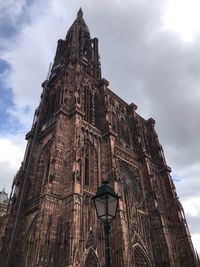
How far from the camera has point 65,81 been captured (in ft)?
94.0

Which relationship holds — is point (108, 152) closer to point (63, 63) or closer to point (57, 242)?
point (57, 242)

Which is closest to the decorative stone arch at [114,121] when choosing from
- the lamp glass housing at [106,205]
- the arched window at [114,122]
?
the arched window at [114,122]

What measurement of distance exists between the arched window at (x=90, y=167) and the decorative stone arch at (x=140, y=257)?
6167 millimetres

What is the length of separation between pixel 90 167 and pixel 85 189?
125 inches

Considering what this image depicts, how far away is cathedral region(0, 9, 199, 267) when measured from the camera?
17.4 metres

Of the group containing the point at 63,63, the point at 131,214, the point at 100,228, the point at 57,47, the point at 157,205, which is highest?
the point at 57,47

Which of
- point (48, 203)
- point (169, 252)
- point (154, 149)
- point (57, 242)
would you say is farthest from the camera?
point (154, 149)

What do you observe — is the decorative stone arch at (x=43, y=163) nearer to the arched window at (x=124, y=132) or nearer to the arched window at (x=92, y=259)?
the arched window at (x=92, y=259)

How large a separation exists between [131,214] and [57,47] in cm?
2998

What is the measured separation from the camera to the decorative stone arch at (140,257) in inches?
814

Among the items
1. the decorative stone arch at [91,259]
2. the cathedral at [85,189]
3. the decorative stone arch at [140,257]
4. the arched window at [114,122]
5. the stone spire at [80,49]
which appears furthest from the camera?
the stone spire at [80,49]

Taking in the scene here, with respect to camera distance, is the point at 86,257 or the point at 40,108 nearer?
the point at 86,257

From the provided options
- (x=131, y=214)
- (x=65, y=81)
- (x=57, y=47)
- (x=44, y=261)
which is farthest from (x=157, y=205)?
(x=57, y=47)

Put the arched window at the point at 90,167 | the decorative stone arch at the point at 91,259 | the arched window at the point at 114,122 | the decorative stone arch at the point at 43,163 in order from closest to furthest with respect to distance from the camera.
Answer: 1. the decorative stone arch at the point at 91,259
2. the arched window at the point at 90,167
3. the decorative stone arch at the point at 43,163
4. the arched window at the point at 114,122
